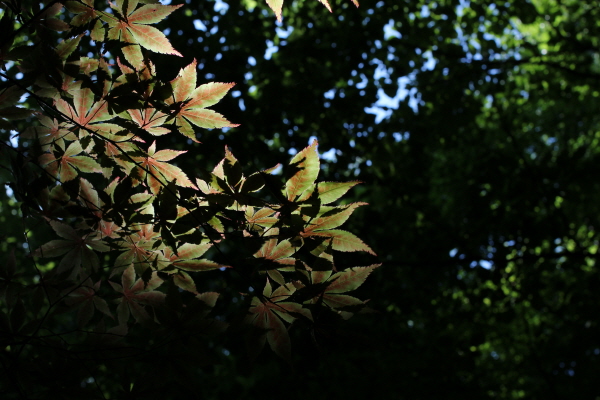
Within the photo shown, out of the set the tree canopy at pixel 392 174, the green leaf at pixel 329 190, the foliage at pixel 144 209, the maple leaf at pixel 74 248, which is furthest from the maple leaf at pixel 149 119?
the tree canopy at pixel 392 174

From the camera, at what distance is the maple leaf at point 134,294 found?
1.33 meters

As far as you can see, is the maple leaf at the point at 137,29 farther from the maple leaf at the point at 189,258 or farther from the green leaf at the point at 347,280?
the green leaf at the point at 347,280

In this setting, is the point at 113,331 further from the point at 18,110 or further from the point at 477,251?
the point at 477,251

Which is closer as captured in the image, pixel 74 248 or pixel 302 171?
pixel 302 171

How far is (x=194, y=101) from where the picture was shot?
3.93 ft

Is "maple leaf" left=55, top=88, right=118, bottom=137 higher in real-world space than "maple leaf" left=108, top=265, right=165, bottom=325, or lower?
higher

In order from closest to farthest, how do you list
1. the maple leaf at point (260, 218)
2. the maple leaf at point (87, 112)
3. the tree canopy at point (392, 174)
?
the maple leaf at point (260, 218) → the maple leaf at point (87, 112) → the tree canopy at point (392, 174)

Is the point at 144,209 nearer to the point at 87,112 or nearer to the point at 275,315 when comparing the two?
the point at 87,112

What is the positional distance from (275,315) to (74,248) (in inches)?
25.8

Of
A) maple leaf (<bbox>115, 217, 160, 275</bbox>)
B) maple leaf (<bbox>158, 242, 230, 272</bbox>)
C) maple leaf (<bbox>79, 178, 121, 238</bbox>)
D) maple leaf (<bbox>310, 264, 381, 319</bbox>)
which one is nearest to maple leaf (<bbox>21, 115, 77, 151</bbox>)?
maple leaf (<bbox>79, 178, 121, 238</bbox>)

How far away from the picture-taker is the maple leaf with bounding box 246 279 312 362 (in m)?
1.17

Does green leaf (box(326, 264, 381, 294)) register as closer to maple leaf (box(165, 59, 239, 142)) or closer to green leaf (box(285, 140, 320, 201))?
green leaf (box(285, 140, 320, 201))

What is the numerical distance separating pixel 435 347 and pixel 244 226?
13.5ft

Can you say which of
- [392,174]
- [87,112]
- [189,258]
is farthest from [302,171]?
[392,174]
